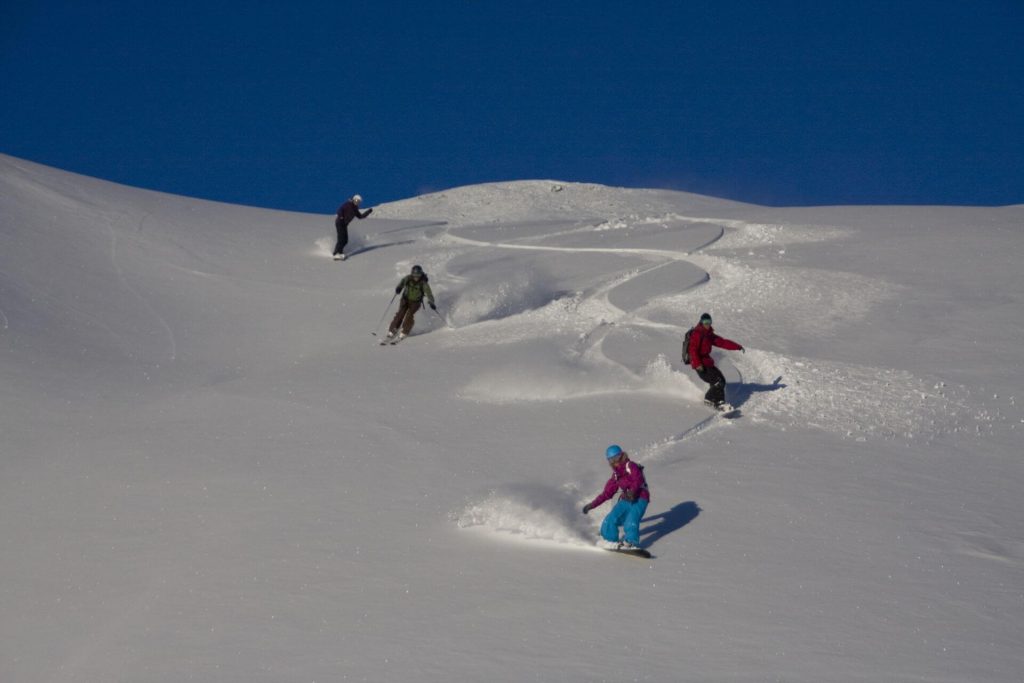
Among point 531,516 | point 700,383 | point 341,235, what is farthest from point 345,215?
point 531,516

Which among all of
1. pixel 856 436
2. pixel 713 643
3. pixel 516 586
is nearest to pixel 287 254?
pixel 856 436

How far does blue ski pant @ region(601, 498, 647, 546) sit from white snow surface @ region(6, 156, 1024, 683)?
0.27m

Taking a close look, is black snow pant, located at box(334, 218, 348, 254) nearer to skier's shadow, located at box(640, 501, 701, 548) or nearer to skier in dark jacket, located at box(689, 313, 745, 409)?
skier in dark jacket, located at box(689, 313, 745, 409)

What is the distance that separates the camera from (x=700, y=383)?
16.3m

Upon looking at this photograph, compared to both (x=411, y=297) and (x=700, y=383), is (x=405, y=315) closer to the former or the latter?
(x=411, y=297)

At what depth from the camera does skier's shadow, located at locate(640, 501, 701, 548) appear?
38.3ft

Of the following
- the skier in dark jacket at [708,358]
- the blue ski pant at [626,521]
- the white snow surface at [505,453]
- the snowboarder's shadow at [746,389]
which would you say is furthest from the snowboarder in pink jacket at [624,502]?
the snowboarder's shadow at [746,389]

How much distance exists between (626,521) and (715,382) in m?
4.63

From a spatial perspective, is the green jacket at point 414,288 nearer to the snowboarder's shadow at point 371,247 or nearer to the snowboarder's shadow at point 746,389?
the snowboarder's shadow at point 746,389

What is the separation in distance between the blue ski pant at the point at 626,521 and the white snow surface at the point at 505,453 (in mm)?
266

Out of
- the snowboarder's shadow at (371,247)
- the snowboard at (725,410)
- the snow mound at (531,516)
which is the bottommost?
the snow mound at (531,516)

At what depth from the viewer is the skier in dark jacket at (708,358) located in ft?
50.8

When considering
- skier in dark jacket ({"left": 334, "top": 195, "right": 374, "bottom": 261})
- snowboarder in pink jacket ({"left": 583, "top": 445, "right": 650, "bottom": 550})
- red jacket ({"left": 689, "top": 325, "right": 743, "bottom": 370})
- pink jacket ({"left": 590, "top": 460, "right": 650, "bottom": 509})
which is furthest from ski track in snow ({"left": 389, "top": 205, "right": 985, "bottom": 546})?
skier in dark jacket ({"left": 334, "top": 195, "right": 374, "bottom": 261})

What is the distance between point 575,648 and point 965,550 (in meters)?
4.32
